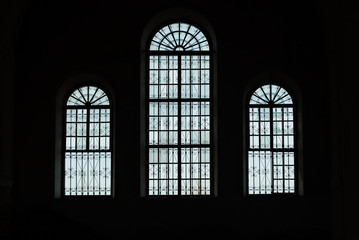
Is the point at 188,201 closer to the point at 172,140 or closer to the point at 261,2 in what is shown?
the point at 172,140

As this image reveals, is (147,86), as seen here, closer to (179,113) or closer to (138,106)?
(138,106)

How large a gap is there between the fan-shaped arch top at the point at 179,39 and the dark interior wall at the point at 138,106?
78cm

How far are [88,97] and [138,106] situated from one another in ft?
5.36

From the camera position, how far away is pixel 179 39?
15891 mm

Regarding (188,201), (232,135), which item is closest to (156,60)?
(232,135)

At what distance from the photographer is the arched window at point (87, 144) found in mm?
A: 15273

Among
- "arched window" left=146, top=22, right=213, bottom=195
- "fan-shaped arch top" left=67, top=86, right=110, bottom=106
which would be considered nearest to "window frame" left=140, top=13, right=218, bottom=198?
"arched window" left=146, top=22, right=213, bottom=195

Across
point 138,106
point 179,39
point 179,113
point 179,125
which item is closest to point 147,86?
point 138,106

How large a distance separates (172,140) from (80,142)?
8.35 feet

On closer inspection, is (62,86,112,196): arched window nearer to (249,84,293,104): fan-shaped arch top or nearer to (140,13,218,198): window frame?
(140,13,218,198): window frame

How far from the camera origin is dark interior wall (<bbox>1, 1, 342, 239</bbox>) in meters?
14.6
